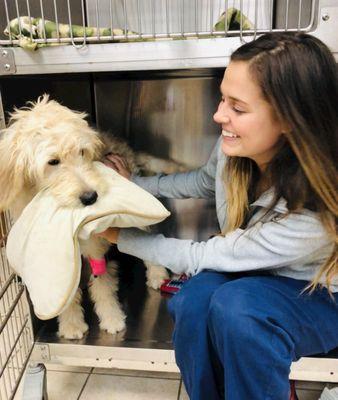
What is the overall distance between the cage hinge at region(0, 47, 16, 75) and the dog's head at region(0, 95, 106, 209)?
11cm

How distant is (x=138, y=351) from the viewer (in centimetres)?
120

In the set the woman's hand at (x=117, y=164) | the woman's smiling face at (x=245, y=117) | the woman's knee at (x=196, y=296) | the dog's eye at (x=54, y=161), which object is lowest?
the woman's knee at (x=196, y=296)

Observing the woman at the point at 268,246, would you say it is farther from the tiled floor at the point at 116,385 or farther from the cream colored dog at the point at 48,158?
the tiled floor at the point at 116,385

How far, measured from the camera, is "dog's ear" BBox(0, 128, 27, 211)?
1.01m

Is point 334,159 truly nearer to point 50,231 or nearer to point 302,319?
point 302,319

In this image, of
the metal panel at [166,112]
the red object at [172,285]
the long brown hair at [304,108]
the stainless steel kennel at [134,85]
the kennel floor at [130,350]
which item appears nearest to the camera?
the long brown hair at [304,108]

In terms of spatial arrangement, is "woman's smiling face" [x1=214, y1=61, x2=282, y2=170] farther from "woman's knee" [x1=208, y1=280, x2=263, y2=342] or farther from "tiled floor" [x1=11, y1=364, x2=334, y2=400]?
"tiled floor" [x1=11, y1=364, x2=334, y2=400]

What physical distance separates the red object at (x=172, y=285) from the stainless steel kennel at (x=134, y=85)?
1.3 inches

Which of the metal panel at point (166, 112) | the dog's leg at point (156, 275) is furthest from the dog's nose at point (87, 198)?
the metal panel at point (166, 112)

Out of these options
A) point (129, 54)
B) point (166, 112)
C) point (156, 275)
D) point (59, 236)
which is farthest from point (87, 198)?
point (166, 112)

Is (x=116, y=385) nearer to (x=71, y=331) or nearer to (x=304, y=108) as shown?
(x=71, y=331)

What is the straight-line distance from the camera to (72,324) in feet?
4.15

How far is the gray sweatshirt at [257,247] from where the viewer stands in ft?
3.00

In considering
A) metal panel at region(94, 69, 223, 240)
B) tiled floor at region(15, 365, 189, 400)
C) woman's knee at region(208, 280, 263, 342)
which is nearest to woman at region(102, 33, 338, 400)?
woman's knee at region(208, 280, 263, 342)
